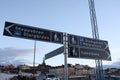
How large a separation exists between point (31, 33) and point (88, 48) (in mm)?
4204

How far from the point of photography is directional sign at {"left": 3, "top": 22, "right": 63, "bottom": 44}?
10856 mm

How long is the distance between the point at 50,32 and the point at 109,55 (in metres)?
4.95

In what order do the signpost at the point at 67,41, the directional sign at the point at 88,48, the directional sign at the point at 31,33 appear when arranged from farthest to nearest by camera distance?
the directional sign at the point at 88,48
the signpost at the point at 67,41
the directional sign at the point at 31,33

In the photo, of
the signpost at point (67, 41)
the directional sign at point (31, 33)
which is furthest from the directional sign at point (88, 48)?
the directional sign at point (31, 33)

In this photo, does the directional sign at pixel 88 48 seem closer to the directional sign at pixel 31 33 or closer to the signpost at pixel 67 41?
the signpost at pixel 67 41

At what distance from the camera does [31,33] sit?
453 inches

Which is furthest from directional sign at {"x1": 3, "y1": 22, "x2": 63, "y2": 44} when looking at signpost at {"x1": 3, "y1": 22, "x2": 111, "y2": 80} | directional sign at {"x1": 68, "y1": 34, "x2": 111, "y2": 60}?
directional sign at {"x1": 68, "y1": 34, "x2": 111, "y2": 60}

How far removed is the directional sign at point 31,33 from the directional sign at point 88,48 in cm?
95

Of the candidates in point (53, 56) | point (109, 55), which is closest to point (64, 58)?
point (53, 56)

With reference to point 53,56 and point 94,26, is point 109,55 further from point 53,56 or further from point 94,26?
point 53,56

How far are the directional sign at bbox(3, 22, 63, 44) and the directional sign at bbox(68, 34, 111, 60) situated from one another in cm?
95

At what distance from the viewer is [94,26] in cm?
1467

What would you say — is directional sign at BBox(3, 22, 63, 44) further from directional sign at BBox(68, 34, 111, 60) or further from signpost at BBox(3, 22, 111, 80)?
directional sign at BBox(68, 34, 111, 60)

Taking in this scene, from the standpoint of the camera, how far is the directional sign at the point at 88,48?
12812 mm
